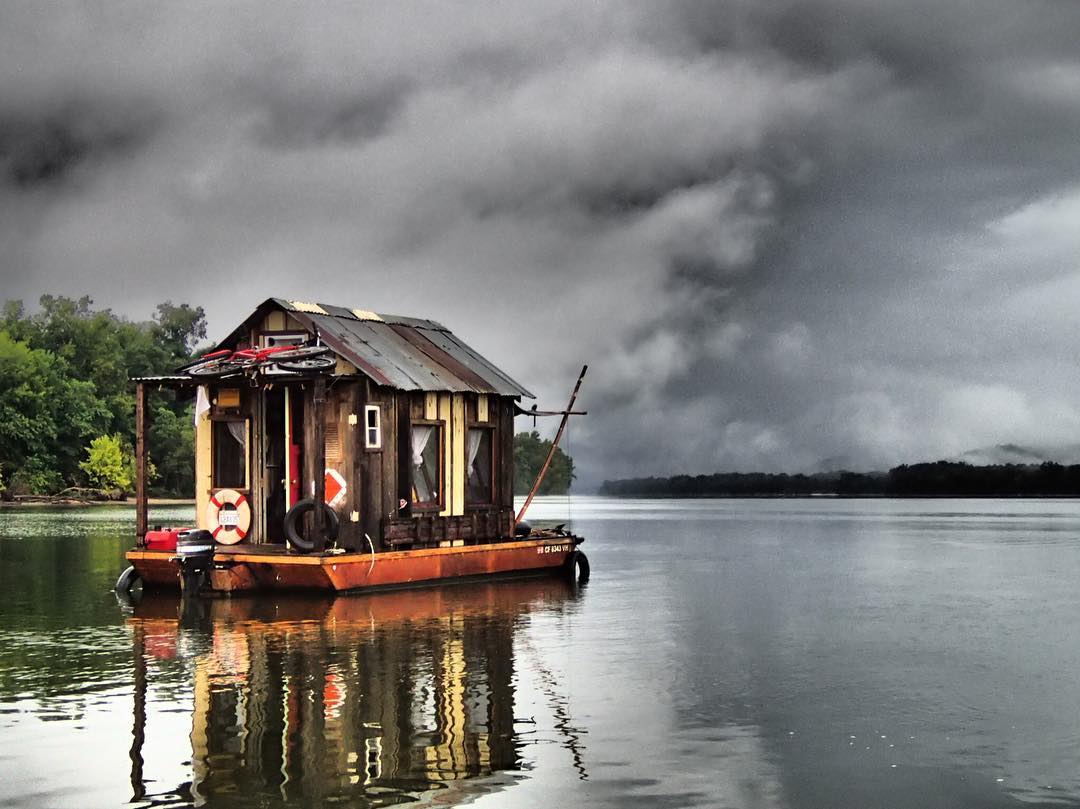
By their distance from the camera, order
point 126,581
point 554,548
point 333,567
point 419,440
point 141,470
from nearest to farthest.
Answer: point 333,567
point 126,581
point 419,440
point 141,470
point 554,548

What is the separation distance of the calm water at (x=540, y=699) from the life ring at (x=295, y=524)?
3.22ft

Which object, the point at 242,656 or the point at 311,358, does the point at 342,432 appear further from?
the point at 242,656

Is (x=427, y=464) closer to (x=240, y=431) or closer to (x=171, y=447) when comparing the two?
(x=240, y=431)

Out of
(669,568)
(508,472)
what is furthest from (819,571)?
(508,472)

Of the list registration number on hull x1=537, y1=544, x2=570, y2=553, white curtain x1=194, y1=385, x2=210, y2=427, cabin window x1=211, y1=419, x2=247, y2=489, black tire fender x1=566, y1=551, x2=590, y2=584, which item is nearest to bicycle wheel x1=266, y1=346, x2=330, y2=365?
white curtain x1=194, y1=385, x2=210, y2=427

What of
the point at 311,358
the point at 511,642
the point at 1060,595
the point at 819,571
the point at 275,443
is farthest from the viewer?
the point at 819,571

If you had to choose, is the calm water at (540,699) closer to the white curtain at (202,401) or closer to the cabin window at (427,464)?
the cabin window at (427,464)

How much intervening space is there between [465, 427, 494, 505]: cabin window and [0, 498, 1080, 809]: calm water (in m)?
1.94

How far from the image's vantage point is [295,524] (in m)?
24.1

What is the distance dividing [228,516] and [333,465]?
2.57 meters

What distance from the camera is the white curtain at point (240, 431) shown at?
25.8 metres

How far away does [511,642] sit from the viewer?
18.5 metres

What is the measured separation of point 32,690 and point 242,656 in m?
3.01

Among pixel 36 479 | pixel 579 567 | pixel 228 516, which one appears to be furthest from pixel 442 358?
pixel 36 479
